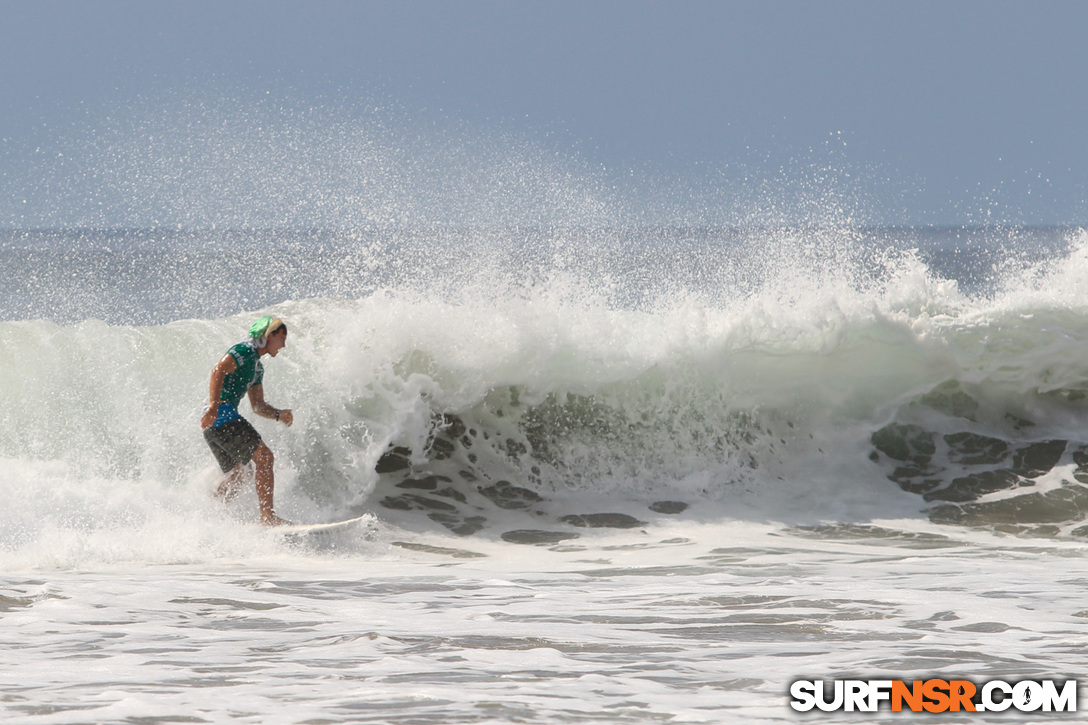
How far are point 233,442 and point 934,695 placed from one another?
4.93m

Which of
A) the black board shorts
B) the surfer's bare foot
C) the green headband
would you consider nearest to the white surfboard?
the surfer's bare foot

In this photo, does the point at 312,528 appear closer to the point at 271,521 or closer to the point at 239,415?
the point at 271,521

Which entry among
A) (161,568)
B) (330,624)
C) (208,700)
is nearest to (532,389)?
(161,568)

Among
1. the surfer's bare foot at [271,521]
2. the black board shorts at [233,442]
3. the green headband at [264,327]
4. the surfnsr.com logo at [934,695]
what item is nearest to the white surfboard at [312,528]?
the surfer's bare foot at [271,521]

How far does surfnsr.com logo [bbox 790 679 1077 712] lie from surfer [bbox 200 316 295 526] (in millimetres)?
4301

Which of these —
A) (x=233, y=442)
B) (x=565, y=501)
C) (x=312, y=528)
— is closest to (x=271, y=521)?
(x=312, y=528)

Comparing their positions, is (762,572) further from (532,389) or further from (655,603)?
(532,389)

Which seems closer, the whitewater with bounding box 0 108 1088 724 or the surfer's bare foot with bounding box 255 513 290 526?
the whitewater with bounding box 0 108 1088 724

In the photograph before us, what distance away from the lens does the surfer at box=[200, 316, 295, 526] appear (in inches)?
280

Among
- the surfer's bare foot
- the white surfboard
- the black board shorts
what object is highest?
the black board shorts

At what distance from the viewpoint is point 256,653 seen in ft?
14.8

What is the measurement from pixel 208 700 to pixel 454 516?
477 centimetres

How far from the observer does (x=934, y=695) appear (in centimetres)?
388

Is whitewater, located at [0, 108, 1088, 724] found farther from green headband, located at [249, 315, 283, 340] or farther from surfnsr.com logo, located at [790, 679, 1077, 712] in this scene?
green headband, located at [249, 315, 283, 340]
